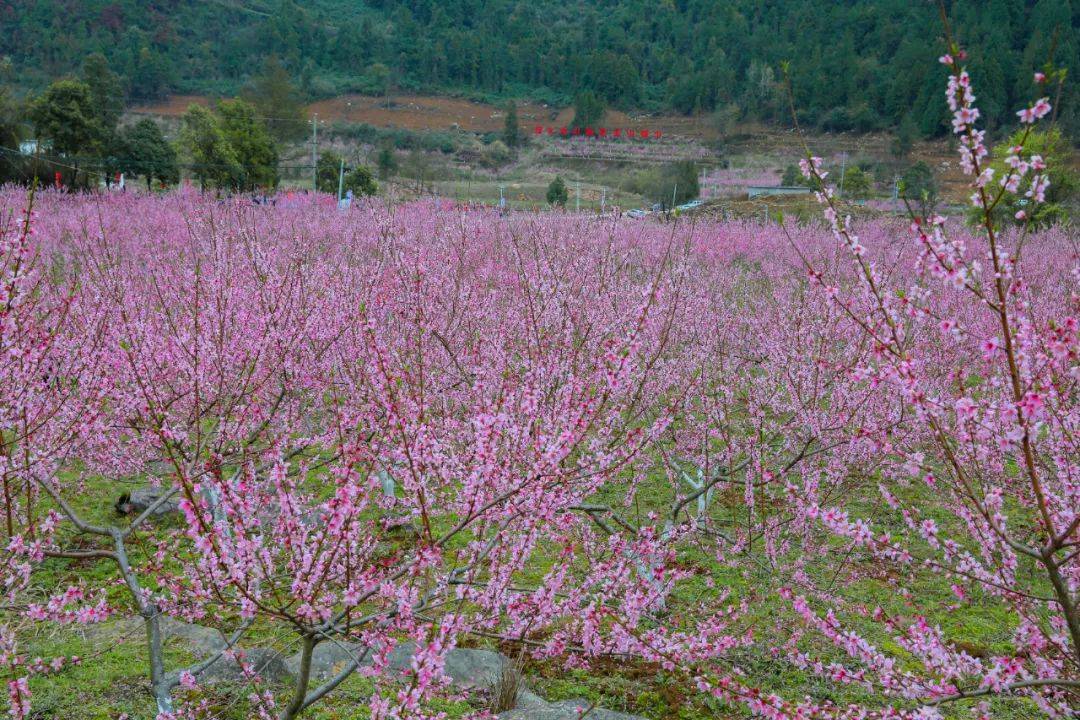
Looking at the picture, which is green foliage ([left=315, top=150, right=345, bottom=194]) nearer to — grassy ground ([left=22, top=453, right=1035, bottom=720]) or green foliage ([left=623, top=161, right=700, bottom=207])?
green foliage ([left=623, top=161, right=700, bottom=207])

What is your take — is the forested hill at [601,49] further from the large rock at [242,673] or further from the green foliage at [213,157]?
the large rock at [242,673]

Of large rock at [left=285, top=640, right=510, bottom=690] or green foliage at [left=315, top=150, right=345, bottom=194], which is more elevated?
green foliage at [left=315, top=150, right=345, bottom=194]

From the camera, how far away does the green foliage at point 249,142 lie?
3344cm

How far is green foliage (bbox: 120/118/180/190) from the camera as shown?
2997 cm

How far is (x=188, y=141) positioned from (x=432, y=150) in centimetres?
3241

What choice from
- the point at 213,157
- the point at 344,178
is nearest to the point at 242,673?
the point at 213,157

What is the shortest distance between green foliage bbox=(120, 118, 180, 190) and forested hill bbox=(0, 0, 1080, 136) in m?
60.1

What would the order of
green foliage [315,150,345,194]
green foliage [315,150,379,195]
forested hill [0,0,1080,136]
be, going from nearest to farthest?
green foliage [315,150,379,195], green foliage [315,150,345,194], forested hill [0,0,1080,136]

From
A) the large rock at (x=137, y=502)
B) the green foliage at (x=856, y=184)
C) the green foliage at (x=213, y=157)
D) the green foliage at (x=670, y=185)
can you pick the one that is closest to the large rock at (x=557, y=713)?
the large rock at (x=137, y=502)

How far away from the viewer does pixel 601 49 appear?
117375mm

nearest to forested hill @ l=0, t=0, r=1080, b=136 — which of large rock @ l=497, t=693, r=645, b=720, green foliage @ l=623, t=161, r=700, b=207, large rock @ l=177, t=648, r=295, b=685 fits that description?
green foliage @ l=623, t=161, r=700, b=207

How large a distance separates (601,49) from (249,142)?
94.0 m

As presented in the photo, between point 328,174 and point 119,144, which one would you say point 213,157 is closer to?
point 119,144

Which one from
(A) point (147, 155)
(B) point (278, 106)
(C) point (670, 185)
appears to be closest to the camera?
(A) point (147, 155)
